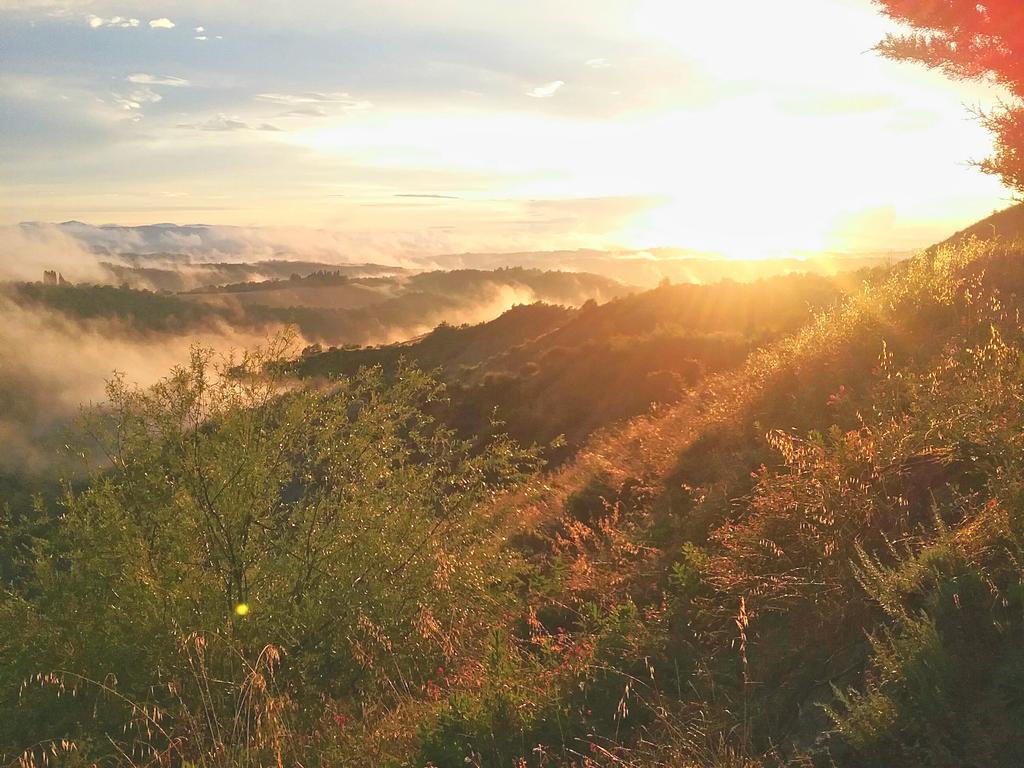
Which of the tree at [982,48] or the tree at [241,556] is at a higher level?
the tree at [982,48]

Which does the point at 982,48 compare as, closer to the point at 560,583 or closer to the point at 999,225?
the point at 999,225

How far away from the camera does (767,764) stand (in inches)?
Result: 127

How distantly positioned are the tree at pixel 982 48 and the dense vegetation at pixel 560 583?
4.81 m

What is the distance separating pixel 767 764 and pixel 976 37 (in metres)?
14.7

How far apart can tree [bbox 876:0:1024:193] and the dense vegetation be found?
4.81 m

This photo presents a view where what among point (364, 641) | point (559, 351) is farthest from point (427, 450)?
point (559, 351)

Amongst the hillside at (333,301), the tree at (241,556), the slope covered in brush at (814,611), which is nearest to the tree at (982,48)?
the slope covered in brush at (814,611)

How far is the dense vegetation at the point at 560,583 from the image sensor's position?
350 cm

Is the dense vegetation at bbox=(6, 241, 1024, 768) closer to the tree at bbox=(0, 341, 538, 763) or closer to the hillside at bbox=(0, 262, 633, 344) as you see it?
the tree at bbox=(0, 341, 538, 763)

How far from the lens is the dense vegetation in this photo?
3.50 metres

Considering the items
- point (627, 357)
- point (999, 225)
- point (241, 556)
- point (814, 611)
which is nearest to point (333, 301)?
point (627, 357)

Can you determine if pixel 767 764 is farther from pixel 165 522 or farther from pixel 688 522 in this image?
pixel 165 522

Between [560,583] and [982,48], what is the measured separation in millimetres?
12903

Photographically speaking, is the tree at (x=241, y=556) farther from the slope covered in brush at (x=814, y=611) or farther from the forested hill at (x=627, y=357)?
the forested hill at (x=627, y=357)
